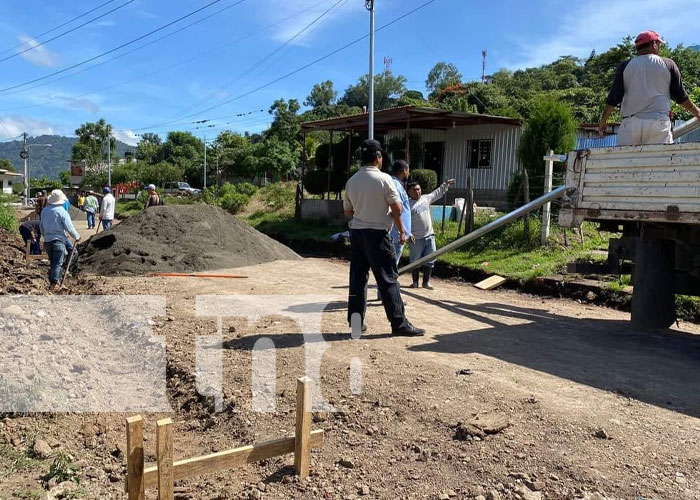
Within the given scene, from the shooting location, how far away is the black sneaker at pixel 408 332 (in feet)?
19.1

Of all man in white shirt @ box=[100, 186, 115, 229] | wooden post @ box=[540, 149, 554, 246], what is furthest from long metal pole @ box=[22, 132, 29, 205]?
wooden post @ box=[540, 149, 554, 246]

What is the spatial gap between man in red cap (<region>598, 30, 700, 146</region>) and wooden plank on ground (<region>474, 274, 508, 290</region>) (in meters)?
4.35

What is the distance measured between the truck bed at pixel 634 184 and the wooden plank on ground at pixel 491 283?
377cm

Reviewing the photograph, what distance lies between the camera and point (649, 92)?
19.5 ft

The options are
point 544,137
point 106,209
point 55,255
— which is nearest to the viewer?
point 55,255

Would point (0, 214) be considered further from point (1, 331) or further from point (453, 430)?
point (453, 430)

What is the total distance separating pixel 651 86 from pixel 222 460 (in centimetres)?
540

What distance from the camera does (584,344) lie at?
596cm

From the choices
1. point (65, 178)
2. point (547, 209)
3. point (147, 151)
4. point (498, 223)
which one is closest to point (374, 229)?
point (498, 223)

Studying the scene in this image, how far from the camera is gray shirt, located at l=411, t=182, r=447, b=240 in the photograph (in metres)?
8.48

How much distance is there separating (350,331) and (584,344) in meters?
2.34

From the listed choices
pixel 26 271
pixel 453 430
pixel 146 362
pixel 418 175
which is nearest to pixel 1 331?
pixel 146 362

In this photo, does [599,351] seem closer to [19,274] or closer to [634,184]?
[634,184]

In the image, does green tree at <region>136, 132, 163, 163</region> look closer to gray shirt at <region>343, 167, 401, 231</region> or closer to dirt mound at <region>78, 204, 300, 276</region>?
dirt mound at <region>78, 204, 300, 276</region>
